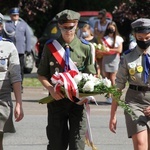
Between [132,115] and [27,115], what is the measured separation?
20.1ft

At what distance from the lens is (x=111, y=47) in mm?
14609

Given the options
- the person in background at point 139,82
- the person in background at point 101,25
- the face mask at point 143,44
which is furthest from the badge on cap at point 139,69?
the person in background at point 101,25

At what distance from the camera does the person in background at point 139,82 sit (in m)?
7.06

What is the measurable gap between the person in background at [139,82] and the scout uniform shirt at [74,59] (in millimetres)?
371

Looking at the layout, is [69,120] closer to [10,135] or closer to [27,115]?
[10,135]

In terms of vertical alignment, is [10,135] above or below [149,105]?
below

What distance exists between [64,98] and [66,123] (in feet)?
1.01

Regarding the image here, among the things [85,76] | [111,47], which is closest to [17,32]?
[111,47]

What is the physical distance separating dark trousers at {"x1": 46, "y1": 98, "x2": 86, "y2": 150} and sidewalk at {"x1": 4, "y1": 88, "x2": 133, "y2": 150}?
2666 millimetres

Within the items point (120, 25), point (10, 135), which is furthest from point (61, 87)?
point (120, 25)

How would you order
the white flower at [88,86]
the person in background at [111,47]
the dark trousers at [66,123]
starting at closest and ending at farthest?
the white flower at [88,86], the dark trousers at [66,123], the person in background at [111,47]

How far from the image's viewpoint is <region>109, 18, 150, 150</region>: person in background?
7.06m

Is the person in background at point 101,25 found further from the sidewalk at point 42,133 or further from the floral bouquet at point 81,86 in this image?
the floral bouquet at point 81,86

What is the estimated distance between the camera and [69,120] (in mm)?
7227
